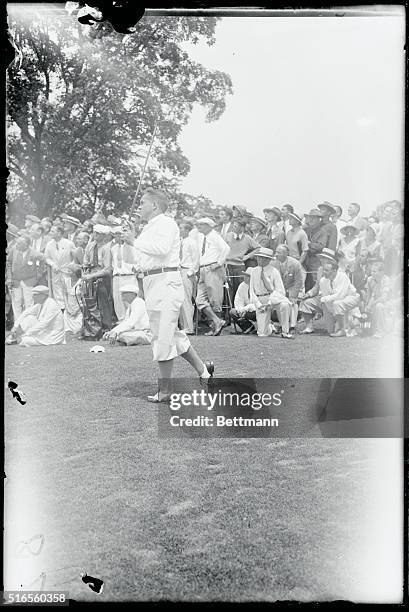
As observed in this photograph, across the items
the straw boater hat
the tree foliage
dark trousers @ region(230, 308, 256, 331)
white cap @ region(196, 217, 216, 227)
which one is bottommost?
dark trousers @ region(230, 308, 256, 331)

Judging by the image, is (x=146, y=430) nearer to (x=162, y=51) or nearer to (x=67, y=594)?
(x=67, y=594)

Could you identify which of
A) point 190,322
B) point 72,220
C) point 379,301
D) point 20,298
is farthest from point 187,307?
point 379,301

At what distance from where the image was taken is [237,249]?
3.23m

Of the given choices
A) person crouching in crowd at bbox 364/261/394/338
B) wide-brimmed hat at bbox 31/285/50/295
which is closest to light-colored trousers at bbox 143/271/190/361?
wide-brimmed hat at bbox 31/285/50/295

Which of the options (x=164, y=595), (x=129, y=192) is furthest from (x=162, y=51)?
(x=164, y=595)

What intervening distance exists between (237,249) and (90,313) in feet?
2.64

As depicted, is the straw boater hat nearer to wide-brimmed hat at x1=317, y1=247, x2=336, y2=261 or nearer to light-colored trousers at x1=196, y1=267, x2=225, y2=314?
wide-brimmed hat at x1=317, y1=247, x2=336, y2=261

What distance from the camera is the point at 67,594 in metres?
2.97

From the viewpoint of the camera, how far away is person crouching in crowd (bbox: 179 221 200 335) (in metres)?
3.18

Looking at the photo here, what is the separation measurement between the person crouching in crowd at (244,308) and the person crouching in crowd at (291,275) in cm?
15

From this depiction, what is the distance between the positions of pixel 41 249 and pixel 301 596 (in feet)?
6.59

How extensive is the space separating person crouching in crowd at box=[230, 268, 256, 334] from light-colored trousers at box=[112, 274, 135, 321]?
53 centimetres

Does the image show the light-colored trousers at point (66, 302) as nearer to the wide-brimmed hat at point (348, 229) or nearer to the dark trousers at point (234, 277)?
the dark trousers at point (234, 277)

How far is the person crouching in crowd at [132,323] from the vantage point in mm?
3191
